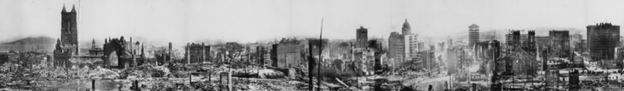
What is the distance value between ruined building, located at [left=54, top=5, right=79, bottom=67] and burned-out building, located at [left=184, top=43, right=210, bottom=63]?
0.67 m

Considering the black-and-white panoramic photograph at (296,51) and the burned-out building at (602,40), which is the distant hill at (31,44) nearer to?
the black-and-white panoramic photograph at (296,51)

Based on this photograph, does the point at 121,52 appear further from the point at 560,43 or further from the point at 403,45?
the point at 560,43

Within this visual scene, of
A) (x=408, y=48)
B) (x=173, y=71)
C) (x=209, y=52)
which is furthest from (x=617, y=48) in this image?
(x=173, y=71)

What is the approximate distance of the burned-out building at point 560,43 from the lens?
303 cm

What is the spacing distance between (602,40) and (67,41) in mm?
3225

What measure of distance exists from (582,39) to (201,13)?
2292 millimetres

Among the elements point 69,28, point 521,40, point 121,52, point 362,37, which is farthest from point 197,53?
point 521,40

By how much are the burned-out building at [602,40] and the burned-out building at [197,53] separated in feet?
7.60

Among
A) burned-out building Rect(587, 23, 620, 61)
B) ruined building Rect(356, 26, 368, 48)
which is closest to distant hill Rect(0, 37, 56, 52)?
ruined building Rect(356, 26, 368, 48)

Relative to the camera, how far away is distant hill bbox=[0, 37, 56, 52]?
3072mm

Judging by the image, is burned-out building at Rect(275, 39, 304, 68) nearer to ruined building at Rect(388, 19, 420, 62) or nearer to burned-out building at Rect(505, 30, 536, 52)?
ruined building at Rect(388, 19, 420, 62)

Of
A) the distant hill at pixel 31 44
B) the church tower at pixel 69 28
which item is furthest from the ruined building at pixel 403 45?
the distant hill at pixel 31 44

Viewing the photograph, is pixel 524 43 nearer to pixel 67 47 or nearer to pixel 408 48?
pixel 408 48

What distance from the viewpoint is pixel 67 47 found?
3049mm
